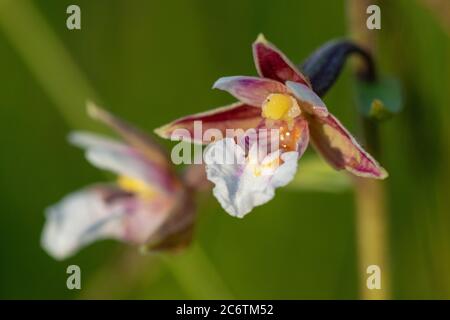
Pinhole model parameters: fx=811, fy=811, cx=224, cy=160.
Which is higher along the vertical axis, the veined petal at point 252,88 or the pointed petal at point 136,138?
the pointed petal at point 136,138

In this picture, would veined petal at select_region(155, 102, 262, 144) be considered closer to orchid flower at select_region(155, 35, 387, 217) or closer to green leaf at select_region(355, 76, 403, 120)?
orchid flower at select_region(155, 35, 387, 217)

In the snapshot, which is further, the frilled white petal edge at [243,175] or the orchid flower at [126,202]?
the orchid flower at [126,202]

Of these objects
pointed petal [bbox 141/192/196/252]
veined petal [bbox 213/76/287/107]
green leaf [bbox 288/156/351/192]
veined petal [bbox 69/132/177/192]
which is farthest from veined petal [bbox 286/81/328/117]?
veined petal [bbox 69/132/177/192]

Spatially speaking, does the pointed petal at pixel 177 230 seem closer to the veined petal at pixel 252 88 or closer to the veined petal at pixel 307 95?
the veined petal at pixel 252 88

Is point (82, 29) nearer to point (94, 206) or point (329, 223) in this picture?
point (94, 206)

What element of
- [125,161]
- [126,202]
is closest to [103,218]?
[126,202]

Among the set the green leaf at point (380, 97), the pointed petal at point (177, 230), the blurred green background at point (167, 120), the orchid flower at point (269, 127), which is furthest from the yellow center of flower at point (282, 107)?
the blurred green background at point (167, 120)
